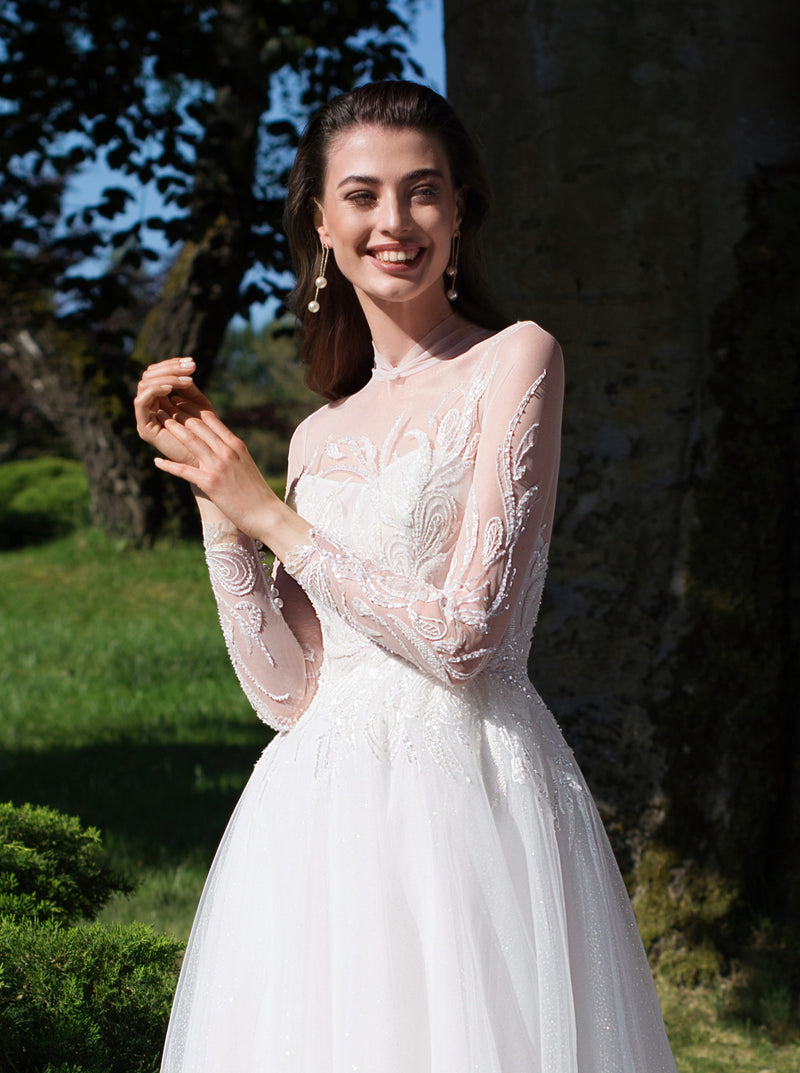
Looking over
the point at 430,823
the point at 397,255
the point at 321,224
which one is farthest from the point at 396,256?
the point at 430,823

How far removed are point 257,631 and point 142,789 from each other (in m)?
4.45

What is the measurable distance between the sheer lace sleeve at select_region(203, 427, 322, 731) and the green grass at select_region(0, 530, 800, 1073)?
2146 millimetres

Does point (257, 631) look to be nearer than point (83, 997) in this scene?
Yes

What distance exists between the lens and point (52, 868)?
10.8ft

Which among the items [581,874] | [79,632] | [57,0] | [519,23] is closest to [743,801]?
[581,874]

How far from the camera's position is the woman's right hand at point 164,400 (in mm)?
2273

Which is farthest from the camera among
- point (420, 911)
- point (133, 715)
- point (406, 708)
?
point (133, 715)

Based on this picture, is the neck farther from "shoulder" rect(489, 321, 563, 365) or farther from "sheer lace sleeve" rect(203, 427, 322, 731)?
"sheer lace sleeve" rect(203, 427, 322, 731)

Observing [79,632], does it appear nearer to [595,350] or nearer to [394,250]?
[595,350]

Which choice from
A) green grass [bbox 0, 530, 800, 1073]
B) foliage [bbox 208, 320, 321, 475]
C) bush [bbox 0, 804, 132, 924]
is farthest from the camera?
foliage [bbox 208, 320, 321, 475]

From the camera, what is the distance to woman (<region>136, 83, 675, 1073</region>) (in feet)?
6.49

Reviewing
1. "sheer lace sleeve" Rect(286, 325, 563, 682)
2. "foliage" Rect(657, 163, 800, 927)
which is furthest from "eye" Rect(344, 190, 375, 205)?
"foliage" Rect(657, 163, 800, 927)

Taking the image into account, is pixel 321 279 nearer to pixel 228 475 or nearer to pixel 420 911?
pixel 228 475

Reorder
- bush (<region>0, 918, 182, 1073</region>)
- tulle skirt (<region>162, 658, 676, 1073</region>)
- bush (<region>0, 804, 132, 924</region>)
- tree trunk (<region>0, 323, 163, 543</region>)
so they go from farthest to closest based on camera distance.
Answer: tree trunk (<region>0, 323, 163, 543</region>)
bush (<region>0, 804, 132, 924</region>)
bush (<region>0, 918, 182, 1073</region>)
tulle skirt (<region>162, 658, 676, 1073</region>)
